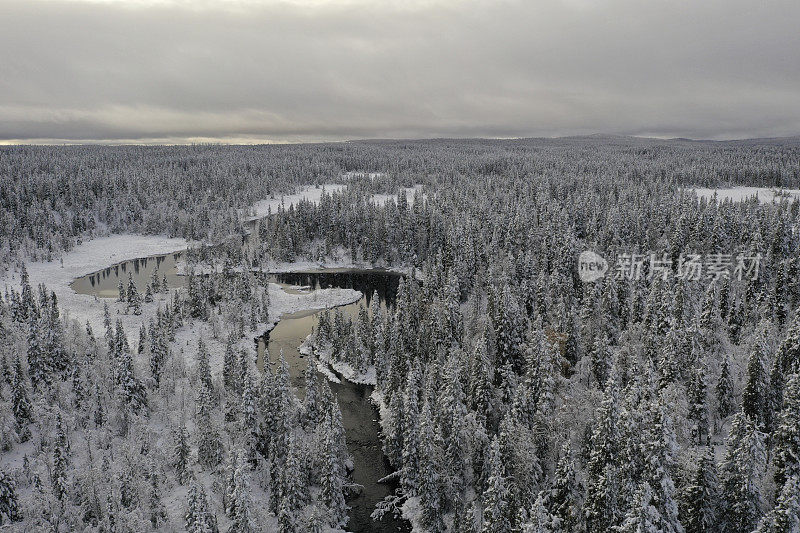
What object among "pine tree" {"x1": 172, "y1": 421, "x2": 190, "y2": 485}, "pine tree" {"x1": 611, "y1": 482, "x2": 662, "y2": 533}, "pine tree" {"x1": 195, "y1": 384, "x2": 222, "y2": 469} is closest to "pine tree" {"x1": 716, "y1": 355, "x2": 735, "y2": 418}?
A: "pine tree" {"x1": 611, "y1": 482, "x2": 662, "y2": 533}

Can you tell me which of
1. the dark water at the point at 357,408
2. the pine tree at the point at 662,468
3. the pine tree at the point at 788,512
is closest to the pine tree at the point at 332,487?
the dark water at the point at 357,408

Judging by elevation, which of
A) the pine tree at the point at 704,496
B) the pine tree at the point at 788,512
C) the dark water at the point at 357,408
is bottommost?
the dark water at the point at 357,408

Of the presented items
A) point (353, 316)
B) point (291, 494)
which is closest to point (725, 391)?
point (291, 494)

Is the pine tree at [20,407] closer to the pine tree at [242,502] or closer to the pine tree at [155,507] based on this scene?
the pine tree at [155,507]

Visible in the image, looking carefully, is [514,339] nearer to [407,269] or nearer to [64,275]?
[407,269]

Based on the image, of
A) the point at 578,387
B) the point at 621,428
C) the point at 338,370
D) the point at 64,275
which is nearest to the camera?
the point at 621,428

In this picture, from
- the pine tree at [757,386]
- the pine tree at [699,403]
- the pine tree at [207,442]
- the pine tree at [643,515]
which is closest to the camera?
the pine tree at [643,515]

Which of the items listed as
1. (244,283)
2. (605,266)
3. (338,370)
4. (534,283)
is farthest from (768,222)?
(244,283)
